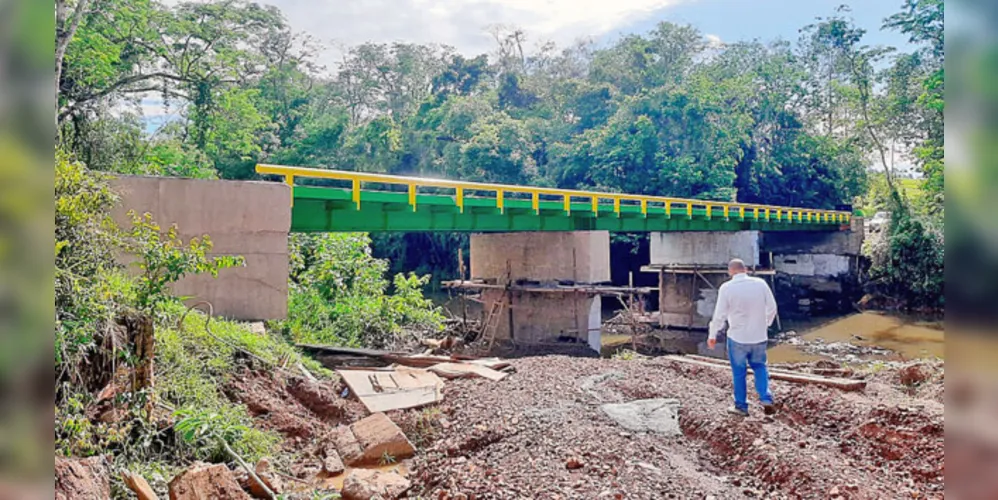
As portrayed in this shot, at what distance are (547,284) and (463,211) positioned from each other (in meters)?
5.14

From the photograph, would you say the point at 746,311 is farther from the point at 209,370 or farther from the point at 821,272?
the point at 821,272

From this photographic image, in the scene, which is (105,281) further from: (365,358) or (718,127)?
(718,127)

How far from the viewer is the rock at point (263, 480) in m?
4.64

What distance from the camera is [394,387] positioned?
8156 millimetres

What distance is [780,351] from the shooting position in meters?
19.9

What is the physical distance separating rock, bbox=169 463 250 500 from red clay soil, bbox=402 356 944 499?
1.57 metres

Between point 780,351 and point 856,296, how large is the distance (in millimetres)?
14614

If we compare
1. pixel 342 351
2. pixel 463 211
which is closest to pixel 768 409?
pixel 342 351

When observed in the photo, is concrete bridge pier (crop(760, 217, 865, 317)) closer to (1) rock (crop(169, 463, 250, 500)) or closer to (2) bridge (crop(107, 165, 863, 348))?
(2) bridge (crop(107, 165, 863, 348))

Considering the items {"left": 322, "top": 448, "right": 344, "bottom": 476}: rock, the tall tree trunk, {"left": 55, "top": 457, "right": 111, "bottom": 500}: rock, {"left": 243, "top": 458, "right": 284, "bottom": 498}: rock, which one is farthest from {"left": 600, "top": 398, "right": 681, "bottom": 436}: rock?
the tall tree trunk

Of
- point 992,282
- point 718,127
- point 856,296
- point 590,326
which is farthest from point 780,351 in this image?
point 992,282

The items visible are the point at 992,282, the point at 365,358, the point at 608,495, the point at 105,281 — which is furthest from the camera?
the point at 365,358

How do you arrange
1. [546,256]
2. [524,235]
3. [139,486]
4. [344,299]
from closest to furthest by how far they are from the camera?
[139,486] → [344,299] → [546,256] → [524,235]

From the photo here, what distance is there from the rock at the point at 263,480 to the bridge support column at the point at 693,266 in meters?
21.5
